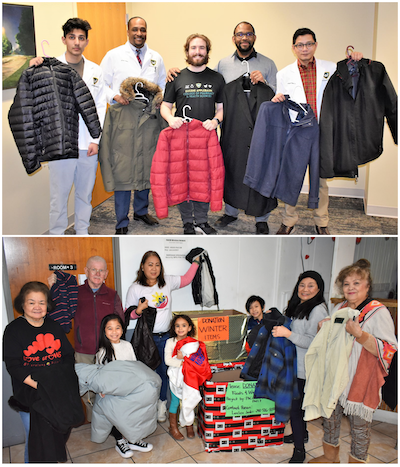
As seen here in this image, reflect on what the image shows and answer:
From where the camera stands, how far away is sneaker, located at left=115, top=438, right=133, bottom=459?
2.58 m

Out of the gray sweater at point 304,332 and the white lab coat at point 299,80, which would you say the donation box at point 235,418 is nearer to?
the gray sweater at point 304,332

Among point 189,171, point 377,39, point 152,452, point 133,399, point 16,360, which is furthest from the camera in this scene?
point 377,39

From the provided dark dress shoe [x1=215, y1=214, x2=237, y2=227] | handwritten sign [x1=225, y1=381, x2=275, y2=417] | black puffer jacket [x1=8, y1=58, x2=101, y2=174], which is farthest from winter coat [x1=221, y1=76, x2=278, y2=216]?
handwritten sign [x1=225, y1=381, x2=275, y2=417]

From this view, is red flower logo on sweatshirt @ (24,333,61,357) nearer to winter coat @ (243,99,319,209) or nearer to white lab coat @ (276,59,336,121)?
winter coat @ (243,99,319,209)

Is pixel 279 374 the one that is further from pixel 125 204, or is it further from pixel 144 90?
pixel 144 90

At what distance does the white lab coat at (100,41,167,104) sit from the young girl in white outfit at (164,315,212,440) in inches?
75.8

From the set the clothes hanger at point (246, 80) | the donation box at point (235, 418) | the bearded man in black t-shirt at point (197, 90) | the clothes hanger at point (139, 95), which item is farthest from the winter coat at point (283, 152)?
the donation box at point (235, 418)

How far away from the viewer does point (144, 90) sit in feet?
9.92

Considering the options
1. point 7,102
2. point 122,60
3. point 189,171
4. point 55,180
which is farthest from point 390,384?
point 7,102

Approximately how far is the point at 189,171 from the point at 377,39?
2824 millimetres

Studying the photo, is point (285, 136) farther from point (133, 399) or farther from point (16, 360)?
point (16, 360)

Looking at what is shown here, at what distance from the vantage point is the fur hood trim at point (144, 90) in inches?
116

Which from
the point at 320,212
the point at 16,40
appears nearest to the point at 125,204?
the point at 16,40

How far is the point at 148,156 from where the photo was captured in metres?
3.14
